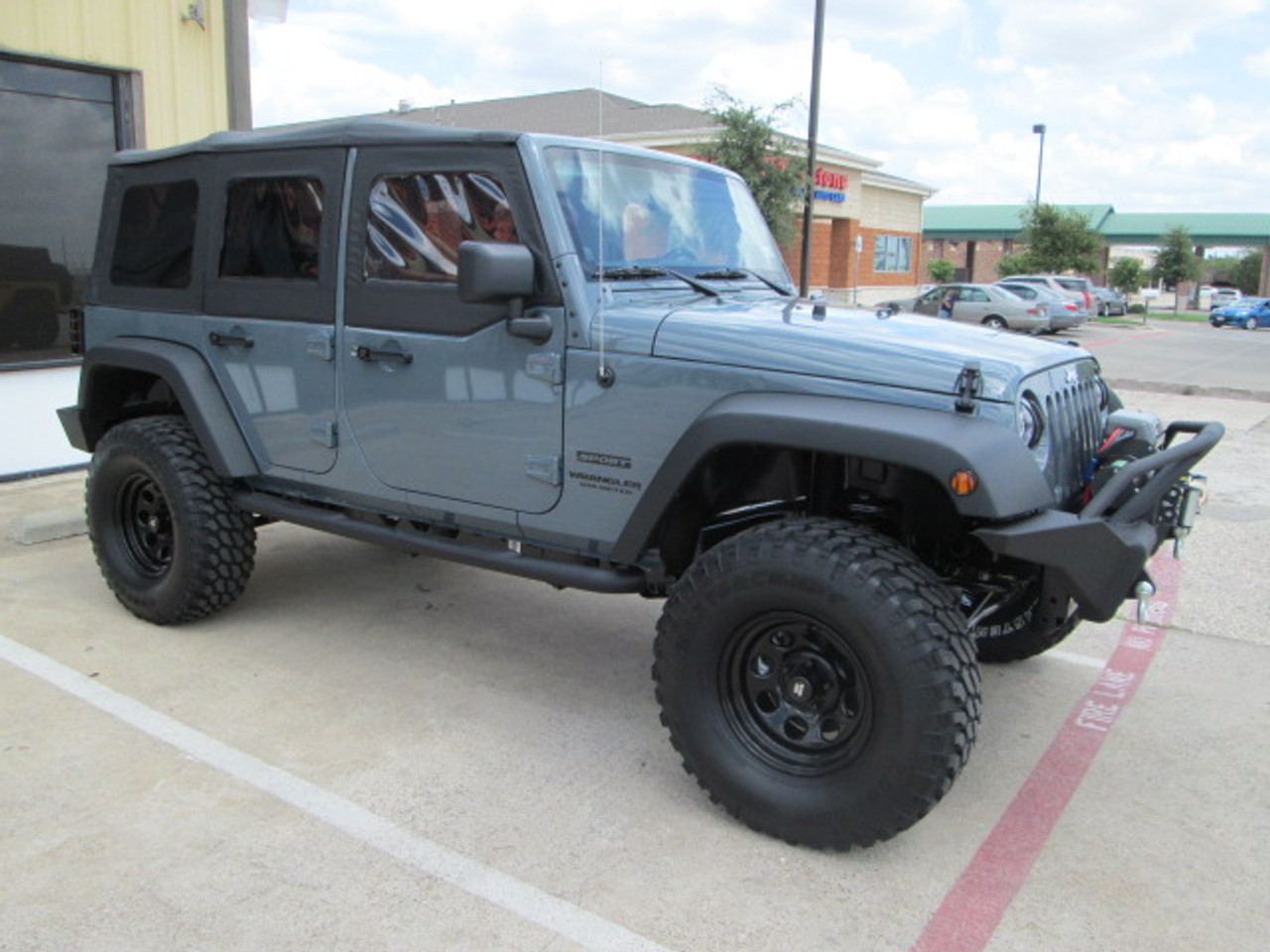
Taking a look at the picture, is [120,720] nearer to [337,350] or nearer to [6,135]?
[337,350]

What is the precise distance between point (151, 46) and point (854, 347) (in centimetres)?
693

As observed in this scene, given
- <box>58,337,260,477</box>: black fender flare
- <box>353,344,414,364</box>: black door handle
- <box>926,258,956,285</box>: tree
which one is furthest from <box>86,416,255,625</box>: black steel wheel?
<box>926,258,956,285</box>: tree

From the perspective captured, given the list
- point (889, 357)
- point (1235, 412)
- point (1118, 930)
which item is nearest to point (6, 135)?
point (889, 357)

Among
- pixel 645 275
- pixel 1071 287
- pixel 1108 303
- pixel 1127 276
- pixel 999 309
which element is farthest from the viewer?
pixel 1127 276

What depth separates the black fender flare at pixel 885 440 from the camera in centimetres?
265

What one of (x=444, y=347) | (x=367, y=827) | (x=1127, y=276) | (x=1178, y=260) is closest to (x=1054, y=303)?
(x=1127, y=276)

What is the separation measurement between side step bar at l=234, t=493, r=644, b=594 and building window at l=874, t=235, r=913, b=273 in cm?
3759

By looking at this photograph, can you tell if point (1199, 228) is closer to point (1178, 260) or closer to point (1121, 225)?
point (1121, 225)

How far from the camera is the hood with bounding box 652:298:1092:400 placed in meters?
2.86

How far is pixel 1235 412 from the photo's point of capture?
516 inches

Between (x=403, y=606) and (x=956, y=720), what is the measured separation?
306 cm

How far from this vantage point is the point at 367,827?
3.10 m

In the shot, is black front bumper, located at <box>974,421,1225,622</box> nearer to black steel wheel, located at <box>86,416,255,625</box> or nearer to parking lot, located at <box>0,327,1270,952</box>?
parking lot, located at <box>0,327,1270,952</box>

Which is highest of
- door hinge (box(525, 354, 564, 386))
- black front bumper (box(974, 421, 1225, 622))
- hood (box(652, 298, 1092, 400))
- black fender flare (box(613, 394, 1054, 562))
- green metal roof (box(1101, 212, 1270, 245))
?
green metal roof (box(1101, 212, 1270, 245))
